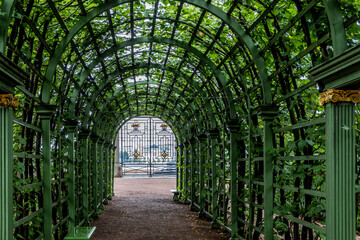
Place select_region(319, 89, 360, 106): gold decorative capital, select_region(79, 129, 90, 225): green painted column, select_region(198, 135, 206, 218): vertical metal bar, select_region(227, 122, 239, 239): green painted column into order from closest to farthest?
select_region(319, 89, 360, 106): gold decorative capital → select_region(227, 122, 239, 239): green painted column → select_region(79, 129, 90, 225): green painted column → select_region(198, 135, 206, 218): vertical metal bar

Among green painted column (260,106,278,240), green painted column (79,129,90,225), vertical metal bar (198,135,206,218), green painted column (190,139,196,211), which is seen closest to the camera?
green painted column (260,106,278,240)

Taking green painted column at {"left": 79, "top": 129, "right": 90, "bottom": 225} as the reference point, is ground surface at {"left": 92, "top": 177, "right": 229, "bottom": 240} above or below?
below

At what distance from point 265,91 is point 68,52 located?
3.56 metres

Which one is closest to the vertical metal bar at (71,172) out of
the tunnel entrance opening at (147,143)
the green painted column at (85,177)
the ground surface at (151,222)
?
the ground surface at (151,222)

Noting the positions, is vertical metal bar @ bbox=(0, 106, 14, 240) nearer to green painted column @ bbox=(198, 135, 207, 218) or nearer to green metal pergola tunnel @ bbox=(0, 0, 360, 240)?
green metal pergola tunnel @ bbox=(0, 0, 360, 240)

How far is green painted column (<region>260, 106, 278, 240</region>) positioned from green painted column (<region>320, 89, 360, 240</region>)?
1.98 m

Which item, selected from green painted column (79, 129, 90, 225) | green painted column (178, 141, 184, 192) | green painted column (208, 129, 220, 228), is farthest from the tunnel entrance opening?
green painted column (208, 129, 220, 228)

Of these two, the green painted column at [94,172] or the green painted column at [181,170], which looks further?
the green painted column at [181,170]

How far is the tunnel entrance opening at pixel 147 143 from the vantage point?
2809 centimetres

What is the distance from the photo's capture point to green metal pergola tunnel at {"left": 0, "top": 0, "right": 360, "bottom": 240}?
11.5 feet

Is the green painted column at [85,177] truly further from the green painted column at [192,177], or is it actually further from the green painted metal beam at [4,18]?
the green painted metal beam at [4,18]

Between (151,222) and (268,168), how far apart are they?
5.66m

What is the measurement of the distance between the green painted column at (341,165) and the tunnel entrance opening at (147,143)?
79.0 feet

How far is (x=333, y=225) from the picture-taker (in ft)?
11.4
